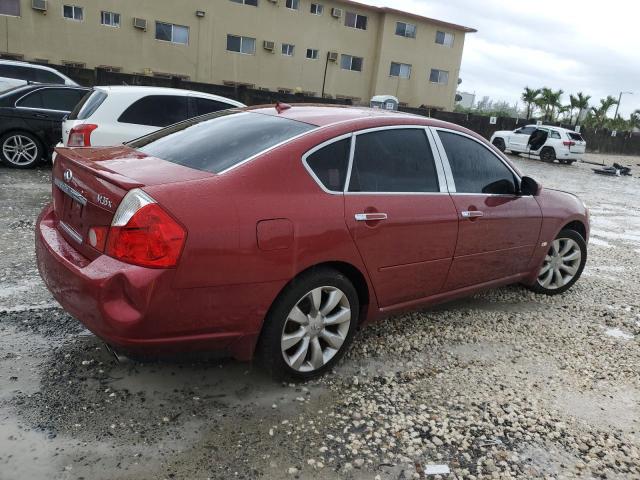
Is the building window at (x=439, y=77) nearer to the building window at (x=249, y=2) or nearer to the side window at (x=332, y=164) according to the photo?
the building window at (x=249, y=2)

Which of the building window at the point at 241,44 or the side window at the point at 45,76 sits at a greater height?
the building window at the point at 241,44

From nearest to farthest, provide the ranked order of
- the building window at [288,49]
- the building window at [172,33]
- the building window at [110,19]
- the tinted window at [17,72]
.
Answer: the tinted window at [17,72], the building window at [110,19], the building window at [172,33], the building window at [288,49]

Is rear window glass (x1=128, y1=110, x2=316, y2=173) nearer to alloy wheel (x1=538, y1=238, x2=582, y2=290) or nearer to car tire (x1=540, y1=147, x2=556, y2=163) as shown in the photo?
alloy wheel (x1=538, y1=238, x2=582, y2=290)

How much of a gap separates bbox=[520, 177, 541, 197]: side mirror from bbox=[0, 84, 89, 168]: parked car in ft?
25.7

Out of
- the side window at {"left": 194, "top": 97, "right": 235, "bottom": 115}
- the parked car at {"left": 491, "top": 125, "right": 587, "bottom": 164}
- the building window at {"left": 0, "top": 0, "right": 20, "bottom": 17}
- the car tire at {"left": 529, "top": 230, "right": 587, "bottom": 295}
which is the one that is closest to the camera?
the car tire at {"left": 529, "top": 230, "right": 587, "bottom": 295}

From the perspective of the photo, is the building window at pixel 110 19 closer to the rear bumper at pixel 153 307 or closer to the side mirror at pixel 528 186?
the side mirror at pixel 528 186

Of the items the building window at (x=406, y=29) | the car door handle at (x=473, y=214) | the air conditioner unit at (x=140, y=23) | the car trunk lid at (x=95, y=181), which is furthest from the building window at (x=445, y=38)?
the car trunk lid at (x=95, y=181)

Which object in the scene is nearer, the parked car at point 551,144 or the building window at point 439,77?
the parked car at point 551,144

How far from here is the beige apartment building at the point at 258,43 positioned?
2692cm

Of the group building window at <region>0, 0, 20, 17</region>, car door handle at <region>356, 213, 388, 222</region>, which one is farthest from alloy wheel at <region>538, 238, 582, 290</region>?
building window at <region>0, 0, 20, 17</region>

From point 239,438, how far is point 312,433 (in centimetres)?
37

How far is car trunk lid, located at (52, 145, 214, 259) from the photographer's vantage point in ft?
8.73

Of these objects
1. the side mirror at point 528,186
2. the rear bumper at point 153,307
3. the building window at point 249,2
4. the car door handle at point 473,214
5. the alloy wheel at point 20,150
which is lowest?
the alloy wheel at point 20,150

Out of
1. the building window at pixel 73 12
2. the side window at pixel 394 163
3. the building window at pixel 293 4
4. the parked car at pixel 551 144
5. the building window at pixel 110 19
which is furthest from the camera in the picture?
the building window at pixel 293 4
